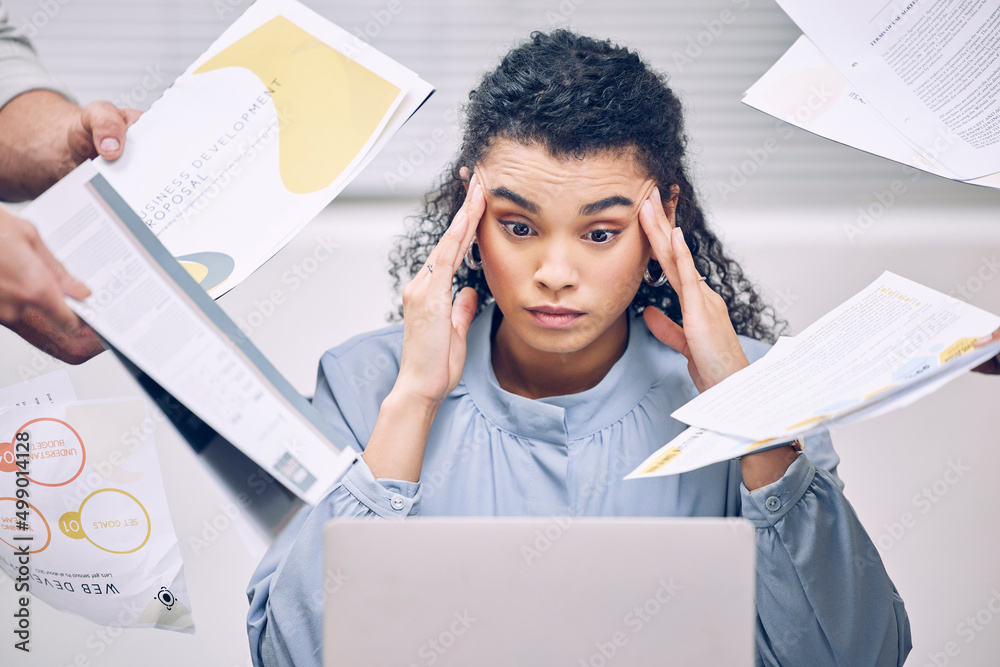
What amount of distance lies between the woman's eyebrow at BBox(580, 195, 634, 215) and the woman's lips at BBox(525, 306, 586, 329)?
13 centimetres

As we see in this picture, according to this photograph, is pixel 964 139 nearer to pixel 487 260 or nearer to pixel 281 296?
pixel 487 260

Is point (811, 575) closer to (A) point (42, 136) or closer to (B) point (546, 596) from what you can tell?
(B) point (546, 596)

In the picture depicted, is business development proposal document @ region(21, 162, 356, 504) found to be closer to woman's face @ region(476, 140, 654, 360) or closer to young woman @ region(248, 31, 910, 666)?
young woman @ region(248, 31, 910, 666)

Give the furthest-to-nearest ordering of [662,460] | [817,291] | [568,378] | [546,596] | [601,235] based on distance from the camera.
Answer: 1. [817,291]
2. [568,378]
3. [601,235]
4. [662,460]
5. [546,596]

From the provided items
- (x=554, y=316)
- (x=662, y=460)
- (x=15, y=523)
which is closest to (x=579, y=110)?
(x=554, y=316)

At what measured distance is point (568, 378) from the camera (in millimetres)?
1298

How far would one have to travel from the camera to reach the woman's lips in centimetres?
112

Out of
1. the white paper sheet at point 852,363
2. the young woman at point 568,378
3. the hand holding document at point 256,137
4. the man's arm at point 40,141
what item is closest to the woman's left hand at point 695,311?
the young woman at point 568,378

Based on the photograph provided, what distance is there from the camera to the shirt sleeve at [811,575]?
1.03 metres

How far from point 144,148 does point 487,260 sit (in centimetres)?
45

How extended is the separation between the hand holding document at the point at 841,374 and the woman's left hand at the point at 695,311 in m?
0.12

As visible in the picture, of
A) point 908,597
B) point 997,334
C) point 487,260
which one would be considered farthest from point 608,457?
point 908,597

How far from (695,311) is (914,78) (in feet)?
1.27

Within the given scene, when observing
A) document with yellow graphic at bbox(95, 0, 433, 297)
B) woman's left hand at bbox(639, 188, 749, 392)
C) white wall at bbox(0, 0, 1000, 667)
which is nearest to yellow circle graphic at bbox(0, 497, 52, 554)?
document with yellow graphic at bbox(95, 0, 433, 297)
